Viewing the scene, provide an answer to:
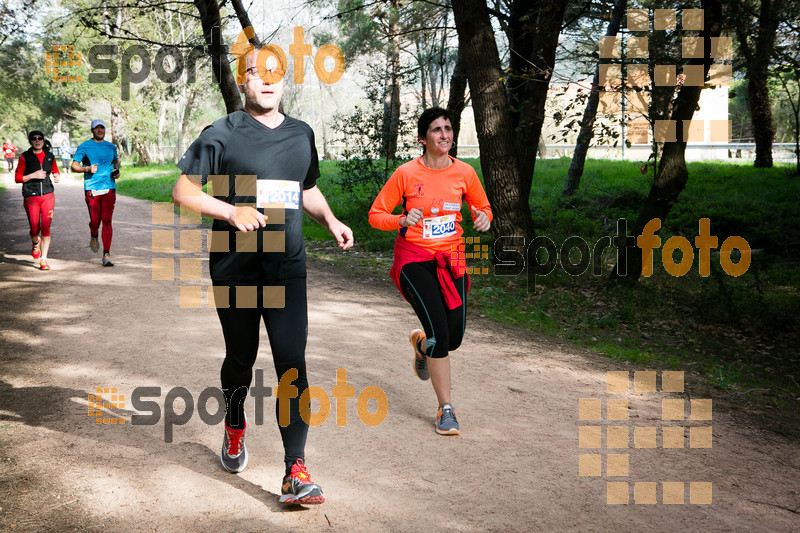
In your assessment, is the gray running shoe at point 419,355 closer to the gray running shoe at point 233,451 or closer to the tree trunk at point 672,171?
the gray running shoe at point 233,451

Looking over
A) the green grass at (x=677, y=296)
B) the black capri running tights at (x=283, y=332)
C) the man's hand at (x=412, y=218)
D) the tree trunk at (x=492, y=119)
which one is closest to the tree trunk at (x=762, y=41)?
the green grass at (x=677, y=296)

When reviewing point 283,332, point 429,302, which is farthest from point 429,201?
point 283,332

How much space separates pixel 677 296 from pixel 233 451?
7.25 meters

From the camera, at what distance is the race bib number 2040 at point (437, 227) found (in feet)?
16.9

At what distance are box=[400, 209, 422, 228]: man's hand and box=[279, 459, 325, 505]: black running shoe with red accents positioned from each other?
6.15 ft

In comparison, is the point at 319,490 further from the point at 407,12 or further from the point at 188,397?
the point at 407,12

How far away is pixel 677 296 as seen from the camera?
31.7ft

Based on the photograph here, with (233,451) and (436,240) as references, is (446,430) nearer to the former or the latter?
(436,240)

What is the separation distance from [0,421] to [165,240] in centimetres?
991

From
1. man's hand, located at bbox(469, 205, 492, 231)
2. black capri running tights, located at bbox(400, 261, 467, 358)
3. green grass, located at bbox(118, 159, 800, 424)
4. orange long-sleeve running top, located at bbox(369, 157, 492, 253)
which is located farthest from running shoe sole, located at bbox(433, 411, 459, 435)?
green grass, located at bbox(118, 159, 800, 424)

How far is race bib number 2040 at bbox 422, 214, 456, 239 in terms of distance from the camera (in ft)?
16.9

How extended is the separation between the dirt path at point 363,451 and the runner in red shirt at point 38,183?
148 inches

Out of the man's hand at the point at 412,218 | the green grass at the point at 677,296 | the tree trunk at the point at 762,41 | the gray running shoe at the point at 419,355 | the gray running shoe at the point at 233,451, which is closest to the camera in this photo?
the gray running shoe at the point at 233,451

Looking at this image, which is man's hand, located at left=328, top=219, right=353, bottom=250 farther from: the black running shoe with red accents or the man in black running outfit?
the black running shoe with red accents
